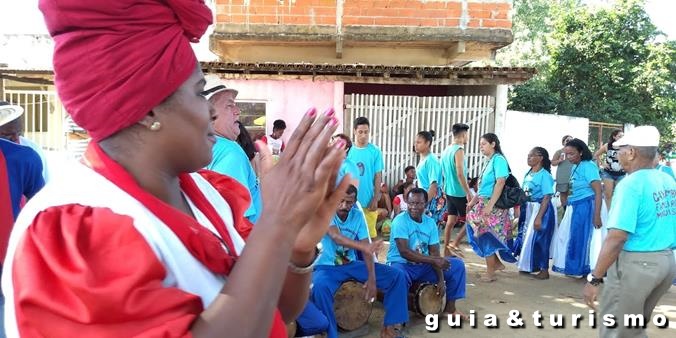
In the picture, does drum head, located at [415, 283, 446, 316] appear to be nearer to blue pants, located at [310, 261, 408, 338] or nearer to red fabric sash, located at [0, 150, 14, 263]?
blue pants, located at [310, 261, 408, 338]

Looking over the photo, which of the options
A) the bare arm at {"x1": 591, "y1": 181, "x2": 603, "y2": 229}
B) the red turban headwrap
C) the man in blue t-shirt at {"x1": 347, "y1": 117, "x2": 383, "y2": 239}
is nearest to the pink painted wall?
the man in blue t-shirt at {"x1": 347, "y1": 117, "x2": 383, "y2": 239}

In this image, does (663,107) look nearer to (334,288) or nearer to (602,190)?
(602,190)

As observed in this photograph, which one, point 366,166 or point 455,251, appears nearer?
point 366,166

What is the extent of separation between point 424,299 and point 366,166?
6.41ft

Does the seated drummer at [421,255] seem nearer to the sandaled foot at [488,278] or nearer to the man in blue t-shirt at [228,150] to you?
the sandaled foot at [488,278]

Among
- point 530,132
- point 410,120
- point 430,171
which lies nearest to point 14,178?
point 430,171

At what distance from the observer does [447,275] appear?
483 centimetres

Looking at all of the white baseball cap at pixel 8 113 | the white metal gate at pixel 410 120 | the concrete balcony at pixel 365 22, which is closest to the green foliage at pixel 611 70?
the concrete balcony at pixel 365 22

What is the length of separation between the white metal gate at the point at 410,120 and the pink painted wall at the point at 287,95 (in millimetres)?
432

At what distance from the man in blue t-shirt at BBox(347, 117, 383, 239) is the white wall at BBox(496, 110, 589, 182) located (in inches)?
251

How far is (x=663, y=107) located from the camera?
55.5 feet

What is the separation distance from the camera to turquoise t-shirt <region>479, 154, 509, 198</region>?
6078 mm

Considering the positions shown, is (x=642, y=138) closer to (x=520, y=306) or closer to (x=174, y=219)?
(x=520, y=306)

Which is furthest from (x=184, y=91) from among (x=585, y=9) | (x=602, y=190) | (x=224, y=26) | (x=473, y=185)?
(x=585, y=9)
